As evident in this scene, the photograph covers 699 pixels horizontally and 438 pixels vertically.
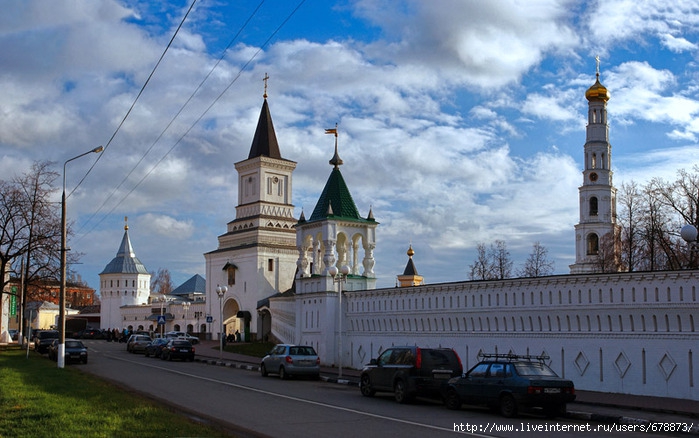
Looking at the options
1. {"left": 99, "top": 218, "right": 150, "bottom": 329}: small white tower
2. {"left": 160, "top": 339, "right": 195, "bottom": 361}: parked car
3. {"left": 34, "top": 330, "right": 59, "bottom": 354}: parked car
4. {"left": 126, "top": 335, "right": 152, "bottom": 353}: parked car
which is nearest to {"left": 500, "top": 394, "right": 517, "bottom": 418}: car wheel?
{"left": 160, "top": 339, "right": 195, "bottom": 361}: parked car

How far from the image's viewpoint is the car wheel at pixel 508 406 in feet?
53.4

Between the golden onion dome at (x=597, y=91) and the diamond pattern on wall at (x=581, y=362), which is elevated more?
the golden onion dome at (x=597, y=91)

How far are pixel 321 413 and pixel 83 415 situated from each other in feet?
16.2

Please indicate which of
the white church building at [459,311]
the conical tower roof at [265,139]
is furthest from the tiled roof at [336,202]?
the conical tower roof at [265,139]

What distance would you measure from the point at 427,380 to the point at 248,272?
50706 mm

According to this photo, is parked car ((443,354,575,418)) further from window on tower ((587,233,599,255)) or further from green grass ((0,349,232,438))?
window on tower ((587,233,599,255))

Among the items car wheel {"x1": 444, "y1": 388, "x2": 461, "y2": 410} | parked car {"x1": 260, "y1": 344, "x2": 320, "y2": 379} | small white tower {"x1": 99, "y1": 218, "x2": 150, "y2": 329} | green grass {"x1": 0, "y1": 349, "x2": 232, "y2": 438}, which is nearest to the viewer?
green grass {"x1": 0, "y1": 349, "x2": 232, "y2": 438}

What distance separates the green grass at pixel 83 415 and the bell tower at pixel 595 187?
206ft

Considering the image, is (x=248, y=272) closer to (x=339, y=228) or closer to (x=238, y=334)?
(x=238, y=334)

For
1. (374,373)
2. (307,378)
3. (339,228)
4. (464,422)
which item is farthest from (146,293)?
(464,422)

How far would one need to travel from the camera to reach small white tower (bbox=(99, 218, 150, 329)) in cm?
9656

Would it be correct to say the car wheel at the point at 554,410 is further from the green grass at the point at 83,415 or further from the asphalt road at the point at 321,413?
the green grass at the point at 83,415

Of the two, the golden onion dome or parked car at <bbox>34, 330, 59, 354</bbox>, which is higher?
the golden onion dome

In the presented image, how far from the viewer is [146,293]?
326 feet
